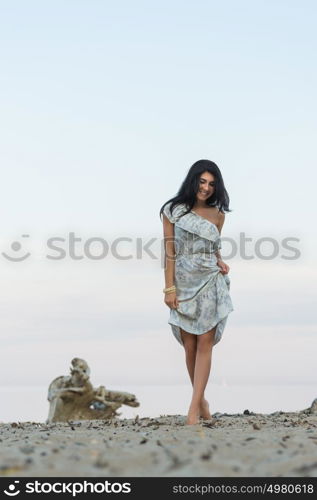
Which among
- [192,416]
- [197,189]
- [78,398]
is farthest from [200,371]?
[78,398]

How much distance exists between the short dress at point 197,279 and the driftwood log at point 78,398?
4.27 m

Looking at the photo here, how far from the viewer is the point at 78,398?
13188 millimetres

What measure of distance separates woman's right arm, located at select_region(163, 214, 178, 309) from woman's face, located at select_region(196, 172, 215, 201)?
1.63 feet

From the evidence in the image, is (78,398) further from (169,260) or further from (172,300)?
(169,260)

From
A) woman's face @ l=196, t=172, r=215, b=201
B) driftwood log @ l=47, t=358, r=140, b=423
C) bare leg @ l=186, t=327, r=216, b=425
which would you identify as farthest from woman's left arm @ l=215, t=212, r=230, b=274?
driftwood log @ l=47, t=358, r=140, b=423

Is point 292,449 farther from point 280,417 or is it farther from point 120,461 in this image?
point 280,417

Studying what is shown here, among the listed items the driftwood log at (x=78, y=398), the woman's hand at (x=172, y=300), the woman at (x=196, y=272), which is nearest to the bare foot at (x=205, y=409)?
the woman at (x=196, y=272)

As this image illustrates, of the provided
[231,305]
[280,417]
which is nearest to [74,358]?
[280,417]

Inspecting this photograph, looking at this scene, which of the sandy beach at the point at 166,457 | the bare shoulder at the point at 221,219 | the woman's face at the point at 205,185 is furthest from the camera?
the bare shoulder at the point at 221,219

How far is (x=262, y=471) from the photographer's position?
4.84m

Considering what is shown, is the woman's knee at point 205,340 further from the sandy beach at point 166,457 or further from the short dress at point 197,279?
the sandy beach at point 166,457

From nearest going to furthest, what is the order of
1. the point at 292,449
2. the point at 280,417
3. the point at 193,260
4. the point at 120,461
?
the point at 120,461
the point at 292,449
the point at 193,260
the point at 280,417

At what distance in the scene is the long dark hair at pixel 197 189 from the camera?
9.29 metres
